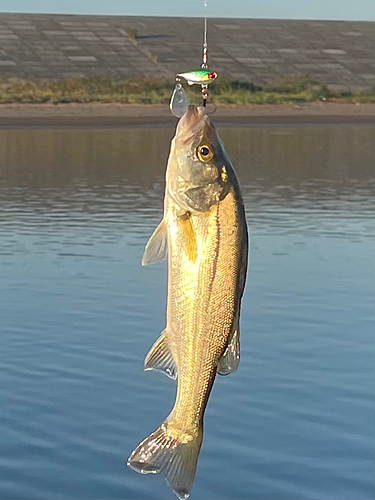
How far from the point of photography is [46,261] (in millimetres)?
15445

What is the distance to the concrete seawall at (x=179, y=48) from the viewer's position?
5425 centimetres

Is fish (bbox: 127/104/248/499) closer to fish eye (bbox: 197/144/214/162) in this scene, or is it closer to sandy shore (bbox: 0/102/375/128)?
fish eye (bbox: 197/144/214/162)

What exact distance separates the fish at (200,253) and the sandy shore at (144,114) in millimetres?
33306

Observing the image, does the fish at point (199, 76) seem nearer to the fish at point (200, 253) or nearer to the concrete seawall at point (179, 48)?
the fish at point (200, 253)

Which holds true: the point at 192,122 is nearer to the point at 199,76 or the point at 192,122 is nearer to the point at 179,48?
the point at 199,76

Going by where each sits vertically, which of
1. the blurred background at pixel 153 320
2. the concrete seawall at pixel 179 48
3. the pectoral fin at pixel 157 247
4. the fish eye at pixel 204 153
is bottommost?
the concrete seawall at pixel 179 48

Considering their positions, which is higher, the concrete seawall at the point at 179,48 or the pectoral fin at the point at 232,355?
the pectoral fin at the point at 232,355

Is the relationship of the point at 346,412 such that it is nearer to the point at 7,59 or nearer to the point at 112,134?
the point at 112,134

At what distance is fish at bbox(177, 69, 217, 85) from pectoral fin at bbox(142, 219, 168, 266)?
0.48 m

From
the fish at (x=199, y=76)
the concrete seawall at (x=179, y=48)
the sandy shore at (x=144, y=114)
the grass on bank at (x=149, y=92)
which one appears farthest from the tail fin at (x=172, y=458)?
the concrete seawall at (x=179, y=48)

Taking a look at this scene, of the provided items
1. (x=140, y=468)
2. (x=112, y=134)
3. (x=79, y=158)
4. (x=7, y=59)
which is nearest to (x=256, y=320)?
(x=140, y=468)

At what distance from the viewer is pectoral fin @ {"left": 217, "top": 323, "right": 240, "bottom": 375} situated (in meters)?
4.58

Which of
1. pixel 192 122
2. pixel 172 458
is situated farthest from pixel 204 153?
pixel 172 458

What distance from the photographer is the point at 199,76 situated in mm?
4551
